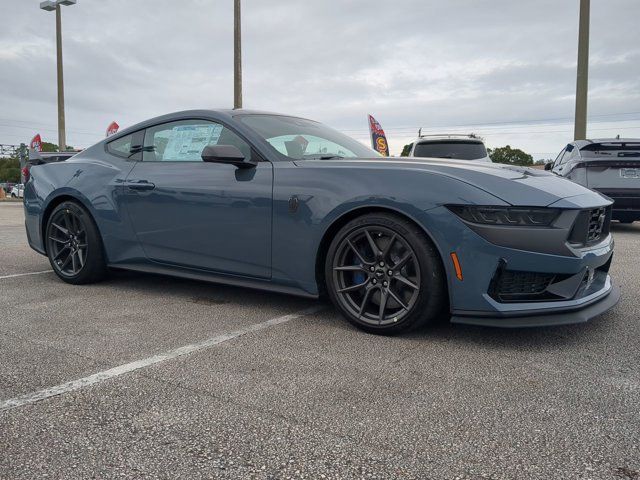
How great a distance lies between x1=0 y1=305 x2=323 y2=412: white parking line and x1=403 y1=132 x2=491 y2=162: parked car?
6283 millimetres

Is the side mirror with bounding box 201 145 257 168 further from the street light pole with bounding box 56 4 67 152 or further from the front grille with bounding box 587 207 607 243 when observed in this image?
the street light pole with bounding box 56 4 67 152

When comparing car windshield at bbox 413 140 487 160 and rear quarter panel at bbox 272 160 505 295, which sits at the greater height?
car windshield at bbox 413 140 487 160

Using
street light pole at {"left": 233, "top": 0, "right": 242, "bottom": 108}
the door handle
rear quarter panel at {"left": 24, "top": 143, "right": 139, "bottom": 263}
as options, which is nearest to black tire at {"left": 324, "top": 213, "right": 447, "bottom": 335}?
the door handle

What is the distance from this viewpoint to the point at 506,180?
120 inches

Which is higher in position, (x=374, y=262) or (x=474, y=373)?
(x=374, y=262)

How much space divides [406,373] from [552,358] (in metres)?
0.78

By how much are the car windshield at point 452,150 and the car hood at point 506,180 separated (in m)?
5.80

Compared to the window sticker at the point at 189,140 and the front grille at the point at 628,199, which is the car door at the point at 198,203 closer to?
the window sticker at the point at 189,140

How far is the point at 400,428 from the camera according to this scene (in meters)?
2.07

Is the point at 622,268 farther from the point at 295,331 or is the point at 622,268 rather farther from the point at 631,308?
the point at 295,331

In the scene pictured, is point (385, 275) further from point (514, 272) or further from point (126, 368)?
point (126, 368)

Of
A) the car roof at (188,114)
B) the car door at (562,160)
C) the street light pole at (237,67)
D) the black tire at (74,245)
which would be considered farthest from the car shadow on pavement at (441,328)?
the street light pole at (237,67)

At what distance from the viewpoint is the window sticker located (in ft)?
13.3

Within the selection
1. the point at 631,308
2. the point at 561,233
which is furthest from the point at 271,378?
the point at 631,308
